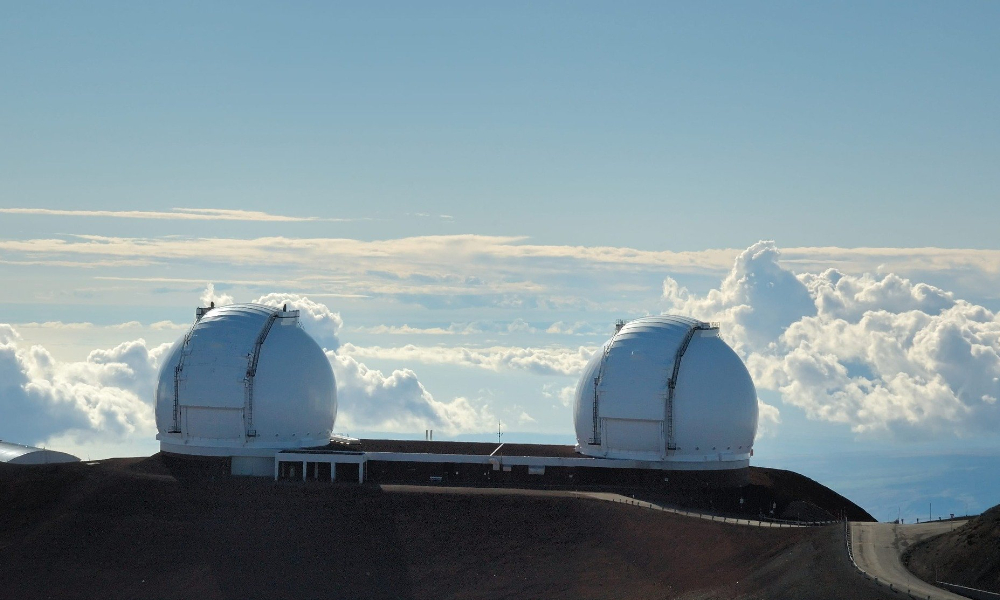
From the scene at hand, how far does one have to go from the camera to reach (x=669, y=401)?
6334 centimetres

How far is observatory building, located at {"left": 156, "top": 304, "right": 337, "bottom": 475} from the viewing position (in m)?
64.6

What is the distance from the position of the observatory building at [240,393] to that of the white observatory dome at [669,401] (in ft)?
53.2

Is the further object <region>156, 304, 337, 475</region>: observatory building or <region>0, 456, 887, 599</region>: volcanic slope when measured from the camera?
<region>156, 304, 337, 475</region>: observatory building

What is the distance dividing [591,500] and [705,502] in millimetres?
7684

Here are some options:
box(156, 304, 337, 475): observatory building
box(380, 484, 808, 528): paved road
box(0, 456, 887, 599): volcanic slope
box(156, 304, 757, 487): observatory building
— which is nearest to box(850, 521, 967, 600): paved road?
box(0, 456, 887, 599): volcanic slope

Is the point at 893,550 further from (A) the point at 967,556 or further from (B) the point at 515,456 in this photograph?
(B) the point at 515,456

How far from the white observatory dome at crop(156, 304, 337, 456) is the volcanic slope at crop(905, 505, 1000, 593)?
36115mm

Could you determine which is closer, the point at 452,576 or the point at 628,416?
the point at 452,576

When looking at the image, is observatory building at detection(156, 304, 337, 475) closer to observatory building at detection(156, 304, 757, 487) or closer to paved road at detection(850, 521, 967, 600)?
observatory building at detection(156, 304, 757, 487)

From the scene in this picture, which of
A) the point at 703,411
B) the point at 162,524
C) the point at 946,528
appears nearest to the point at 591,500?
the point at 703,411

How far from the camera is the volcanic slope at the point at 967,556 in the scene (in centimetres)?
3672

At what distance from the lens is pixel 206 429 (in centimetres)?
6500

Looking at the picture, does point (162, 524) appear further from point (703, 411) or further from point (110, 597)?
point (703, 411)

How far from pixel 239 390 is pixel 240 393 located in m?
0.18
